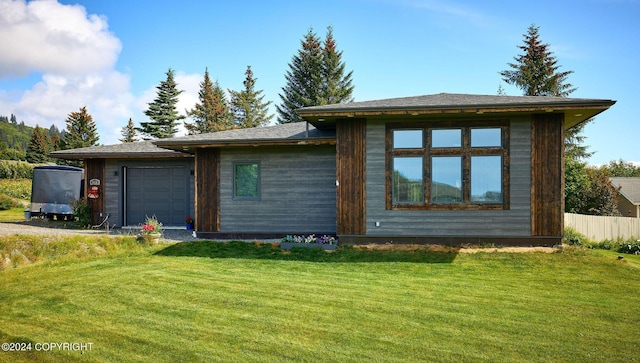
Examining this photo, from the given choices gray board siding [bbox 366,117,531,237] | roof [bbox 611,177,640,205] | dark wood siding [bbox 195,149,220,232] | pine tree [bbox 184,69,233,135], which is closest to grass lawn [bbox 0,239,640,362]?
gray board siding [bbox 366,117,531,237]

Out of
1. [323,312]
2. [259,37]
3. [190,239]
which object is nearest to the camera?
[323,312]

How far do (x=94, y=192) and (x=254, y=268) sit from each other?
8.49 m

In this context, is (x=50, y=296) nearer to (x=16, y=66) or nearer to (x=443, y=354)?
(x=443, y=354)

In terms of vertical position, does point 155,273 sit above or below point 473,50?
below

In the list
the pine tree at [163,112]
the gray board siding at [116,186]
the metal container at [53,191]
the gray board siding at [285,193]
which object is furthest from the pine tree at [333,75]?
the gray board siding at [285,193]

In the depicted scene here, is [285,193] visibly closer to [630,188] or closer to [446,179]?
[446,179]

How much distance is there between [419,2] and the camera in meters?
15.1

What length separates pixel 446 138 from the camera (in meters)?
10.2

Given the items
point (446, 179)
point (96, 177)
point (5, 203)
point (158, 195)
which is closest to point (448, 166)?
point (446, 179)

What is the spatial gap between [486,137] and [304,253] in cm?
491

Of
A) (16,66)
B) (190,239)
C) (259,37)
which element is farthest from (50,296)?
(259,37)

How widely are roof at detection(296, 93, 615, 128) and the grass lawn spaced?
3.11 metres

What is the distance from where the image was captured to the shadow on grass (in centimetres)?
966

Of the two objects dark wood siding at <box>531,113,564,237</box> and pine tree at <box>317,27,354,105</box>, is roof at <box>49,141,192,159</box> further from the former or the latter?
pine tree at <box>317,27,354,105</box>
